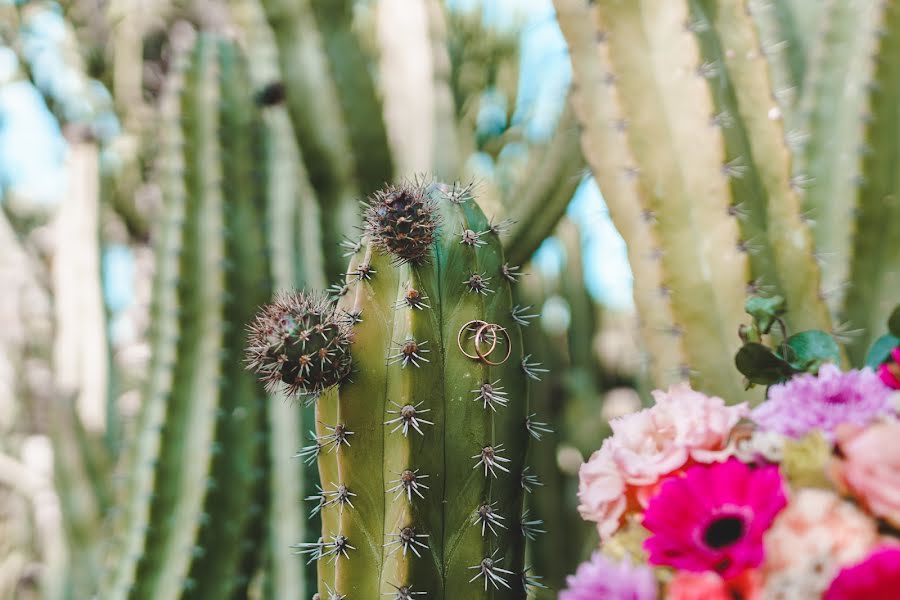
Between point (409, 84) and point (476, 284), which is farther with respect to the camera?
point (409, 84)

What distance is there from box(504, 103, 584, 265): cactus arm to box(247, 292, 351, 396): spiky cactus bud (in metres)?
0.71

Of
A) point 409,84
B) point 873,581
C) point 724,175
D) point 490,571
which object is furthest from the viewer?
point 409,84

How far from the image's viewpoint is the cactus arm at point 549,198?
1.38 m

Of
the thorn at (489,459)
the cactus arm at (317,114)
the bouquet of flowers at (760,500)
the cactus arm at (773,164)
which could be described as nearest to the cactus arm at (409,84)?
the cactus arm at (317,114)

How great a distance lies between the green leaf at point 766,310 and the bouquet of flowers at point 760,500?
5.2 inches

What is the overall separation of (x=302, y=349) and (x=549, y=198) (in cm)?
80

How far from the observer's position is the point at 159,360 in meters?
1.37

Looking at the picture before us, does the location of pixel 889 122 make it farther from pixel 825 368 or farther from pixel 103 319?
pixel 103 319

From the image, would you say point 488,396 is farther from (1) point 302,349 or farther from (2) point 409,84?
(2) point 409,84

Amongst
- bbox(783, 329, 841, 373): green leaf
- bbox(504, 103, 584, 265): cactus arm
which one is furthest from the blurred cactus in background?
bbox(504, 103, 584, 265): cactus arm

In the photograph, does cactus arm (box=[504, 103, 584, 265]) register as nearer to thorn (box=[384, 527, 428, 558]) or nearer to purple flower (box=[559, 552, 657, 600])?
thorn (box=[384, 527, 428, 558])

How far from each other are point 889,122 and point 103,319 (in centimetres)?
160

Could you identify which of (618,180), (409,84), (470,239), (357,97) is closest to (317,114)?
(357,97)

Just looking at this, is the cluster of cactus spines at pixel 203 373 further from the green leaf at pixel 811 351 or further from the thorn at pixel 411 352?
the green leaf at pixel 811 351
